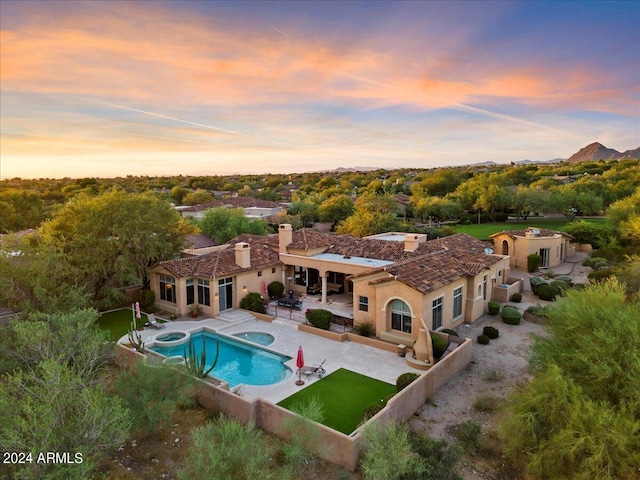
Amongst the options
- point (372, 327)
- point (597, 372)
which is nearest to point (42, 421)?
point (597, 372)

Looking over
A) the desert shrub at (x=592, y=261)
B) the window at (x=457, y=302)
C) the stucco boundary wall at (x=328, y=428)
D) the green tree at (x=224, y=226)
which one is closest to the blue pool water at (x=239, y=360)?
the stucco boundary wall at (x=328, y=428)

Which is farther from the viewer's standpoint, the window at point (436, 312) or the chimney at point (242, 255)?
the chimney at point (242, 255)

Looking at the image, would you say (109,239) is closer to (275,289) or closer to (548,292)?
(275,289)

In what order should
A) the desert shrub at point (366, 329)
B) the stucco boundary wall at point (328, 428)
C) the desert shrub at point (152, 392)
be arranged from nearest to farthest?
1. the stucco boundary wall at point (328, 428)
2. the desert shrub at point (152, 392)
3. the desert shrub at point (366, 329)

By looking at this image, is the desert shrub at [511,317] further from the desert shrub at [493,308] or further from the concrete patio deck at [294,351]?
the concrete patio deck at [294,351]

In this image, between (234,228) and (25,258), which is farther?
(234,228)

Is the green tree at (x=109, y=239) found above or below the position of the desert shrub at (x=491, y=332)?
above

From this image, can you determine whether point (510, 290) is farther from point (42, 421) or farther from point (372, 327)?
point (42, 421)

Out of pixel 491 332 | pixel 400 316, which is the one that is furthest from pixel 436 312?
pixel 491 332
